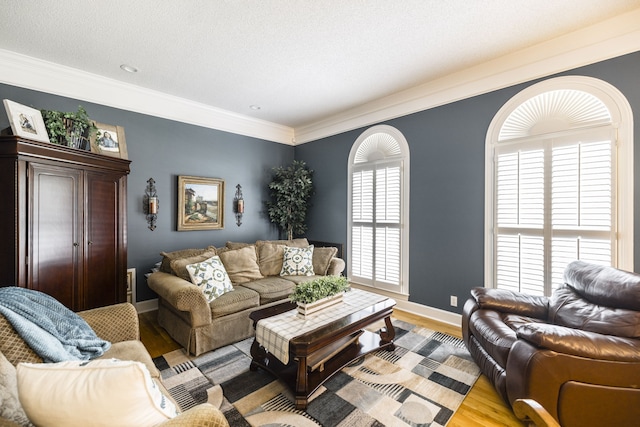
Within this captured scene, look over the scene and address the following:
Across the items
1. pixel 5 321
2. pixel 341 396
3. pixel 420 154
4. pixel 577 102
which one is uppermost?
pixel 577 102

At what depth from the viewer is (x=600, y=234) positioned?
7.97 ft

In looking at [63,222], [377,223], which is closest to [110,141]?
[63,222]

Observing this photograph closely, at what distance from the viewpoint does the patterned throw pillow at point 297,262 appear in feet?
12.3

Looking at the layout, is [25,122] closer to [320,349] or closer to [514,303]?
[320,349]

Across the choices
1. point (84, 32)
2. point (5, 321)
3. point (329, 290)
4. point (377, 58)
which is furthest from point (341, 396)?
point (84, 32)

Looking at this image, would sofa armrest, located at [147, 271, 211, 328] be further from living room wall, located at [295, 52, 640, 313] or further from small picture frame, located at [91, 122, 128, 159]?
living room wall, located at [295, 52, 640, 313]

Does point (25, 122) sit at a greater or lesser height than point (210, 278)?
greater

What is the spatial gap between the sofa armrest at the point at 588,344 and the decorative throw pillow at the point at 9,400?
242cm

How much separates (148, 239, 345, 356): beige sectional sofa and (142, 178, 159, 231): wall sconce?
2.71 feet

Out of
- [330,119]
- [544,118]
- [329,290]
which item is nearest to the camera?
[329,290]

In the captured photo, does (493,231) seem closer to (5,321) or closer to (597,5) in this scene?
(597,5)

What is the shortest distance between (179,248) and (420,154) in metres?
3.72

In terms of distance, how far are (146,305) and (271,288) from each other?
190 cm

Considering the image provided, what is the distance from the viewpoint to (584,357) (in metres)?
1.49
